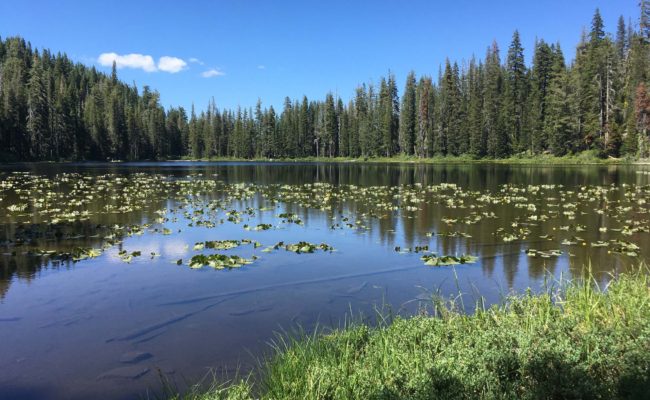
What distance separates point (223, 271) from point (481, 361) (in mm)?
8350

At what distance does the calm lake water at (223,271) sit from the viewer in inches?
279

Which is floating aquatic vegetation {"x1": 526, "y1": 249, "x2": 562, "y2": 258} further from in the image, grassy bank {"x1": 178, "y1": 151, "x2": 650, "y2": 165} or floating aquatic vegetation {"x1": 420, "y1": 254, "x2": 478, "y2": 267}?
grassy bank {"x1": 178, "y1": 151, "x2": 650, "y2": 165}

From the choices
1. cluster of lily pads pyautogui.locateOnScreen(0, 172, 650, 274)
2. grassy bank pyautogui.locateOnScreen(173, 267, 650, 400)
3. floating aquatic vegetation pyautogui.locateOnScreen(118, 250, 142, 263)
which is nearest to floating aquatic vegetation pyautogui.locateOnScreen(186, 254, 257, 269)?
cluster of lily pads pyautogui.locateOnScreen(0, 172, 650, 274)

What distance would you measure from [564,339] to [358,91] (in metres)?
142

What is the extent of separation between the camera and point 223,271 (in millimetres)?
12070

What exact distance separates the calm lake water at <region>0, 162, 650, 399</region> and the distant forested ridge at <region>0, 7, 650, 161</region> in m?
66.9

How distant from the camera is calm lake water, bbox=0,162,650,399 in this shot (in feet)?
23.3

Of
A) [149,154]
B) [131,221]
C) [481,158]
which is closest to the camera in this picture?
[131,221]

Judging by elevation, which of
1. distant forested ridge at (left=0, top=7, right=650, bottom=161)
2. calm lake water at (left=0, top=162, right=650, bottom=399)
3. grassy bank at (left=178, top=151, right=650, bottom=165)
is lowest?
calm lake water at (left=0, top=162, right=650, bottom=399)

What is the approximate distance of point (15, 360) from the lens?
6.90m

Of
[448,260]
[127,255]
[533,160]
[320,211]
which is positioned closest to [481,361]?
[448,260]

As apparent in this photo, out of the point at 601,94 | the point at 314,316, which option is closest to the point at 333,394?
the point at 314,316

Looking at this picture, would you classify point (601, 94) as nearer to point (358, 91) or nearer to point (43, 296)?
point (358, 91)

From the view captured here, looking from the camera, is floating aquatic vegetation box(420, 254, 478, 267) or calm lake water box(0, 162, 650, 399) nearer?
calm lake water box(0, 162, 650, 399)
